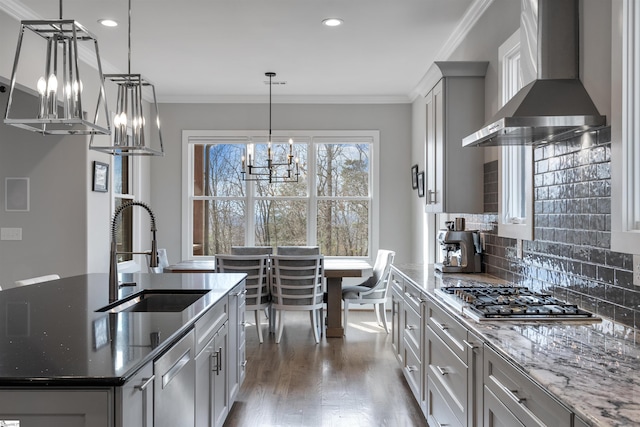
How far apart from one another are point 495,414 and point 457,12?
313cm

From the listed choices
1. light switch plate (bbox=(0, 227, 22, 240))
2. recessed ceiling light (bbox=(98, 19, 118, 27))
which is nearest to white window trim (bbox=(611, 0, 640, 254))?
recessed ceiling light (bbox=(98, 19, 118, 27))

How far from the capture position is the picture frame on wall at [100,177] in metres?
4.98

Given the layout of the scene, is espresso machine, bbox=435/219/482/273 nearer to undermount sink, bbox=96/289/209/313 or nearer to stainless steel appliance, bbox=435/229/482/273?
stainless steel appliance, bbox=435/229/482/273

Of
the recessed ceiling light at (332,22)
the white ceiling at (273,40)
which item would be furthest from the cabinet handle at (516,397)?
the recessed ceiling light at (332,22)

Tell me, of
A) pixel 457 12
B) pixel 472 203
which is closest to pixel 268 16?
pixel 457 12

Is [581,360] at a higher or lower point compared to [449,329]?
higher

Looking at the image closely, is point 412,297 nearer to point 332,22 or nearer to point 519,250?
point 519,250

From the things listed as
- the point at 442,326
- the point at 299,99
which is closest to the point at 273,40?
the point at 299,99

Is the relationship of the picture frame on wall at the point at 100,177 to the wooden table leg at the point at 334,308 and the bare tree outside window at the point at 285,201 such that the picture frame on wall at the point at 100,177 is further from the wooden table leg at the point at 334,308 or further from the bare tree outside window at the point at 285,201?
the wooden table leg at the point at 334,308

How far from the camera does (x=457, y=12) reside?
12.6ft

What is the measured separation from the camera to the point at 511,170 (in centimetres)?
308

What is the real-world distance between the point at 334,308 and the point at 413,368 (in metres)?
2.05

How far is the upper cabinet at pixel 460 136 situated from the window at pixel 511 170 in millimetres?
354

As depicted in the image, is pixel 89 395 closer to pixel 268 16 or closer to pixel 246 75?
pixel 268 16
